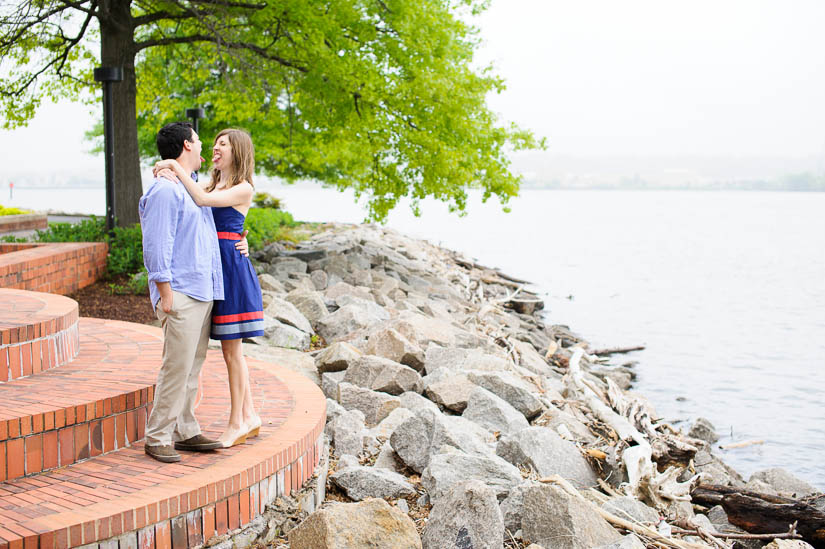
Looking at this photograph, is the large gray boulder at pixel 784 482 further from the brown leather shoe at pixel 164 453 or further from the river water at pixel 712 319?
the brown leather shoe at pixel 164 453

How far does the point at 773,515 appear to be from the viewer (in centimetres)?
557

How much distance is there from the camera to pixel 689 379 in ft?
48.7

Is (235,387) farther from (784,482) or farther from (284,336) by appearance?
(784,482)

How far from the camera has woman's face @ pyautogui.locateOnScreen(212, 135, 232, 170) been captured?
14.0ft

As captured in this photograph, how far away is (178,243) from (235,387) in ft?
3.05

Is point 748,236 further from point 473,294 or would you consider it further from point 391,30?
point 391,30

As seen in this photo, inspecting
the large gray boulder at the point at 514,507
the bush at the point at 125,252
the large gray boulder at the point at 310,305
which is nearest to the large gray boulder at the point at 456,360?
the large gray boulder at the point at 310,305

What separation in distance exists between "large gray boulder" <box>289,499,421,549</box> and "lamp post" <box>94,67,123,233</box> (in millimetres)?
9942

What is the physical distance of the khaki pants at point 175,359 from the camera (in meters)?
4.04

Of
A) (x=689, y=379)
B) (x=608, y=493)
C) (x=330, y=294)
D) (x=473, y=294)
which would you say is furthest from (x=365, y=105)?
(x=608, y=493)

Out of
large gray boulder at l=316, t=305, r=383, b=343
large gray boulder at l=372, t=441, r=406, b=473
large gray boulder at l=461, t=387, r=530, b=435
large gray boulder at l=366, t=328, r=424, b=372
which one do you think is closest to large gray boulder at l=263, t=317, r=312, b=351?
large gray boulder at l=316, t=305, r=383, b=343

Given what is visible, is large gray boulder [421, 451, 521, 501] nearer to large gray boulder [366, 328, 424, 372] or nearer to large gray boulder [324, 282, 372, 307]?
large gray boulder [366, 328, 424, 372]

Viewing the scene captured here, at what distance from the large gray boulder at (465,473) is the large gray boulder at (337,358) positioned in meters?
2.48

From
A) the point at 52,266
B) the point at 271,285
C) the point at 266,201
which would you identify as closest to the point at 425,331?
the point at 271,285
